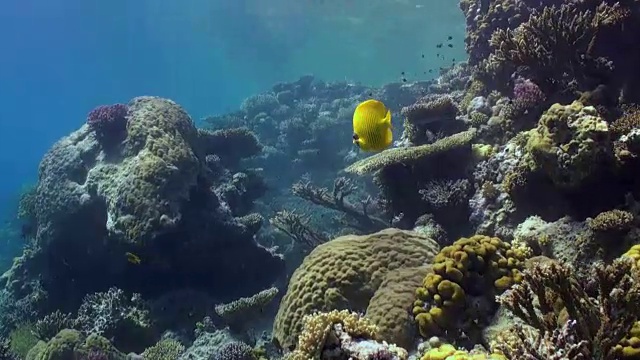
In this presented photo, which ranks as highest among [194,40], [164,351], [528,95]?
[194,40]

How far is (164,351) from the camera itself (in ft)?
26.5

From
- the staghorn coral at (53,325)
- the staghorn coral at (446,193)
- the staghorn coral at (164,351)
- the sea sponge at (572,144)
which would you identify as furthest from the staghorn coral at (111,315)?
the sea sponge at (572,144)

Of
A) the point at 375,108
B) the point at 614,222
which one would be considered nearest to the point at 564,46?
the point at 614,222

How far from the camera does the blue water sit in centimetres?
5062

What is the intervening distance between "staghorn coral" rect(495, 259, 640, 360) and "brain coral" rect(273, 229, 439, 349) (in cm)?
167

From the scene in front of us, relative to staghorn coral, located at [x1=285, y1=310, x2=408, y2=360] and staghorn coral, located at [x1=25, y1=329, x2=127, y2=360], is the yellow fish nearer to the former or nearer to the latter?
staghorn coral, located at [x1=285, y1=310, x2=408, y2=360]

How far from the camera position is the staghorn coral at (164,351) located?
790 cm

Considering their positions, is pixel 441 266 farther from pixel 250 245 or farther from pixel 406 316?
pixel 250 245

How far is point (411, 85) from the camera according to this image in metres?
22.1

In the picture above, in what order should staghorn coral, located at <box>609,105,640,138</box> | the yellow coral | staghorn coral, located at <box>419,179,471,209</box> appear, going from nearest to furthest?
the yellow coral < staghorn coral, located at <box>609,105,640,138</box> < staghorn coral, located at <box>419,179,471,209</box>

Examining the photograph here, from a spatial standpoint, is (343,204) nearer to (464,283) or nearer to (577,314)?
(464,283)

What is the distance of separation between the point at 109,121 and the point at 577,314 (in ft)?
33.7

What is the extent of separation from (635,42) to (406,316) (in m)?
5.48

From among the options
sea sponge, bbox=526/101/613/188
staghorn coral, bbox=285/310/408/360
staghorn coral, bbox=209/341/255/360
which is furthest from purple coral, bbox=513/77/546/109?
staghorn coral, bbox=209/341/255/360
